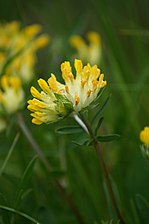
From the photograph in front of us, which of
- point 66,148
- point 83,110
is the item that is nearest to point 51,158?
point 66,148

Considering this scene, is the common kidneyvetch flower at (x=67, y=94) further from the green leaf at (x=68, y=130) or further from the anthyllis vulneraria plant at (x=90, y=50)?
the anthyllis vulneraria plant at (x=90, y=50)

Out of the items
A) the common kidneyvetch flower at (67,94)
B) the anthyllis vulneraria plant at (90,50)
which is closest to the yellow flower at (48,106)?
the common kidneyvetch flower at (67,94)

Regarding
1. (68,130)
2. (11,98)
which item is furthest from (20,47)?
(68,130)

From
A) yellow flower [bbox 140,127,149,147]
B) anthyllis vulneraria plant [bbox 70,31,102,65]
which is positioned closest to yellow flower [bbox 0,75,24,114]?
yellow flower [bbox 140,127,149,147]

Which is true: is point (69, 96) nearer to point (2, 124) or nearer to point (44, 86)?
point (44, 86)

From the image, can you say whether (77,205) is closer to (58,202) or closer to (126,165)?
(58,202)

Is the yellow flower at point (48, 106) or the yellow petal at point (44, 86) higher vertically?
the yellow petal at point (44, 86)
